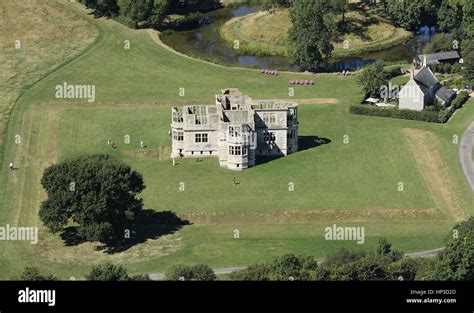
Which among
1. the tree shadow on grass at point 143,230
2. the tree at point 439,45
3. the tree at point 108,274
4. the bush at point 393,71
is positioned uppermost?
the tree at point 439,45

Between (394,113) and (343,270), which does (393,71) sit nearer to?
(394,113)

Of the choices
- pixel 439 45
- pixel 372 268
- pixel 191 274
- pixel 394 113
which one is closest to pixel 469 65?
pixel 439 45

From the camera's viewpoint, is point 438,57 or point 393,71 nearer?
point 393,71

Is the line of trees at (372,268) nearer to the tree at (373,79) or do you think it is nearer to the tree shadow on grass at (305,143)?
the tree shadow on grass at (305,143)

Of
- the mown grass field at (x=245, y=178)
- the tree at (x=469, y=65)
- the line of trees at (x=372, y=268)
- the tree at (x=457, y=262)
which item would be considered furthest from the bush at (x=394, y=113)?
the tree at (x=457, y=262)

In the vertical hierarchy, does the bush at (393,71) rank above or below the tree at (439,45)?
below

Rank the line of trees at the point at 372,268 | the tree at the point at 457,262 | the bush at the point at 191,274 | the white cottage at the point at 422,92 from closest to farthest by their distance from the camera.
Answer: the bush at the point at 191,274 → the line of trees at the point at 372,268 → the tree at the point at 457,262 → the white cottage at the point at 422,92
